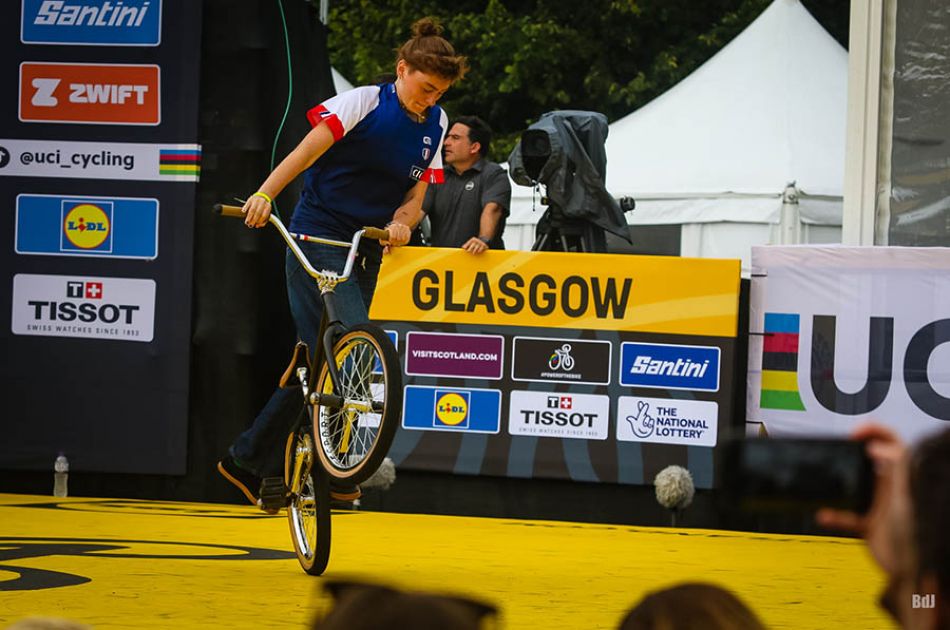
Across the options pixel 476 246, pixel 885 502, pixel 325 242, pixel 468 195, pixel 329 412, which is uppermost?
pixel 468 195

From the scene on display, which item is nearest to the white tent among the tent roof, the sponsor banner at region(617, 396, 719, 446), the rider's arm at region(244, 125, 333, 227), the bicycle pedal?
the tent roof

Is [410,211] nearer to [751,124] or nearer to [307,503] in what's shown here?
[307,503]

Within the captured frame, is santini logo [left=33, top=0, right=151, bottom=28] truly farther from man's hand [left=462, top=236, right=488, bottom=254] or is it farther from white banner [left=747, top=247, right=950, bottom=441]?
white banner [left=747, top=247, right=950, bottom=441]

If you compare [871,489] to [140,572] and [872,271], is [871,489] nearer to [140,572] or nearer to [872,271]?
[140,572]

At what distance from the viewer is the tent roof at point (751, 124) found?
17.2 meters

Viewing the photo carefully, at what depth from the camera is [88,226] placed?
29.1 ft

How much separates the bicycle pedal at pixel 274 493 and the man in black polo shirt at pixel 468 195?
12.4 ft

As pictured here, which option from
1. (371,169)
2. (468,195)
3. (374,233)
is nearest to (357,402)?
(374,233)

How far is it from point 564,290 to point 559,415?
0.70 meters

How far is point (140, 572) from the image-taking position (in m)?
5.31

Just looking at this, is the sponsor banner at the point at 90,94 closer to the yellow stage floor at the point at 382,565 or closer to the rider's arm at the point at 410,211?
the yellow stage floor at the point at 382,565

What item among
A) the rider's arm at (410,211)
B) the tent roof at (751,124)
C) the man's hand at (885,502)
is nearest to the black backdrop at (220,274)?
the rider's arm at (410,211)

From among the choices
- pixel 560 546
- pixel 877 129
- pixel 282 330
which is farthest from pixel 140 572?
pixel 877 129

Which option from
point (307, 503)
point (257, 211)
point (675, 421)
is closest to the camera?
point (257, 211)
